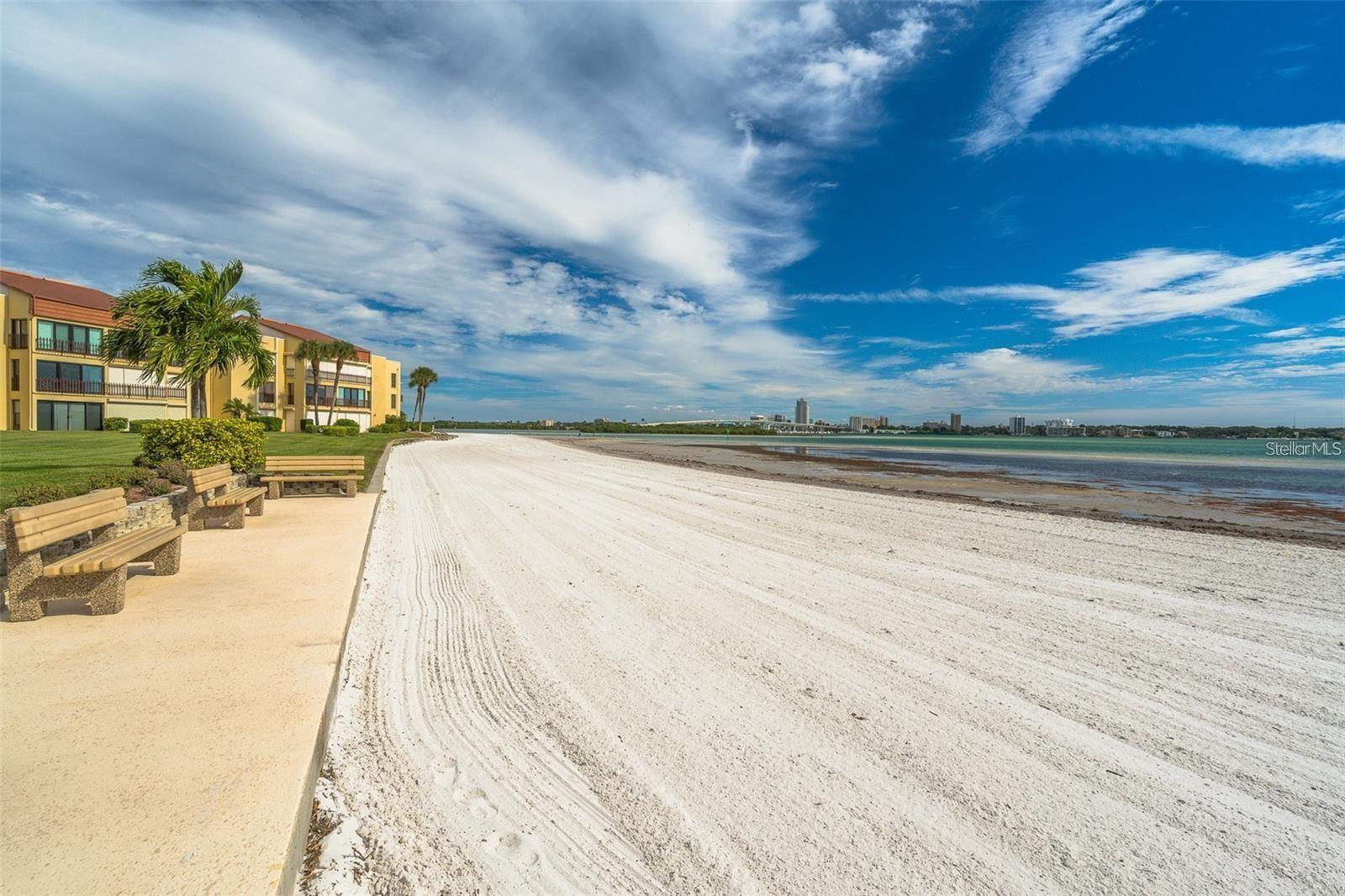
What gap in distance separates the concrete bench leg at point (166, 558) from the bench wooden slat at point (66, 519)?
0.45m

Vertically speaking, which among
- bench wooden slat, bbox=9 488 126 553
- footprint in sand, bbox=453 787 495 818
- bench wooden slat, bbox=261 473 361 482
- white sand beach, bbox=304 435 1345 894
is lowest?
footprint in sand, bbox=453 787 495 818

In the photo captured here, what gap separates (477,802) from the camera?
8.64ft

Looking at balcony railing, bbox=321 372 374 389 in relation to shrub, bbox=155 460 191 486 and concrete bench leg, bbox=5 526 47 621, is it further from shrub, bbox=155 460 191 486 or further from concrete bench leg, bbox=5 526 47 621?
concrete bench leg, bbox=5 526 47 621

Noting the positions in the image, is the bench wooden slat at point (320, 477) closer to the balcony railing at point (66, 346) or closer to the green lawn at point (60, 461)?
the green lawn at point (60, 461)

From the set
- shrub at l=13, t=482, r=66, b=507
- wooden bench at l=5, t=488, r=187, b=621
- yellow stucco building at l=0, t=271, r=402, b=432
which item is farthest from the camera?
yellow stucco building at l=0, t=271, r=402, b=432

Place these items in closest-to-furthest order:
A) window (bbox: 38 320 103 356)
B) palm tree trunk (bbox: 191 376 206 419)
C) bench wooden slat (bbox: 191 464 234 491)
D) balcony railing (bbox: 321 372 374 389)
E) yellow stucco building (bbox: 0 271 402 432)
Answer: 1. bench wooden slat (bbox: 191 464 234 491)
2. palm tree trunk (bbox: 191 376 206 419)
3. yellow stucco building (bbox: 0 271 402 432)
4. window (bbox: 38 320 103 356)
5. balcony railing (bbox: 321 372 374 389)

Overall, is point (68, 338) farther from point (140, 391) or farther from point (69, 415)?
point (69, 415)

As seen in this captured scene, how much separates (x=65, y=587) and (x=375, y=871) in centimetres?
405

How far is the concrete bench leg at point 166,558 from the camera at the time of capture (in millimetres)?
5492

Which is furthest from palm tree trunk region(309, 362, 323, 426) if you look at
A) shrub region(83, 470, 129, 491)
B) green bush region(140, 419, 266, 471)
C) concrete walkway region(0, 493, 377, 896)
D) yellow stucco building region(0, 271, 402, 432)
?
concrete walkway region(0, 493, 377, 896)

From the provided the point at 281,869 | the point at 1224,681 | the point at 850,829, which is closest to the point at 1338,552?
the point at 1224,681

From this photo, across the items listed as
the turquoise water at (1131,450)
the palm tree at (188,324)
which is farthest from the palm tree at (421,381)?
the palm tree at (188,324)

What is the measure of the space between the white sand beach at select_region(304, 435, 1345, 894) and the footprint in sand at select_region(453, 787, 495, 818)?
1 centimetres

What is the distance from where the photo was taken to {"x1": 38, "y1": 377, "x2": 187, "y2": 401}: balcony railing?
103 feet
